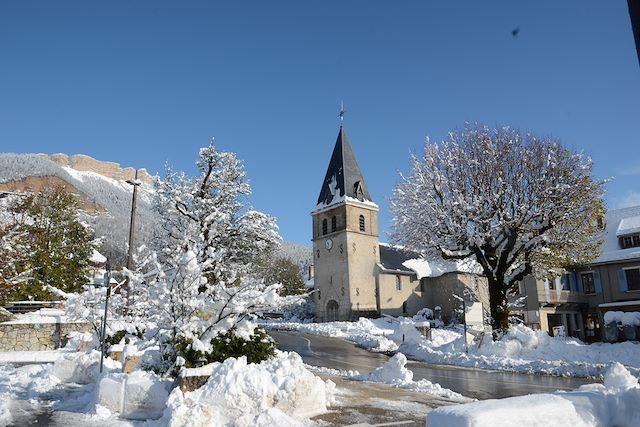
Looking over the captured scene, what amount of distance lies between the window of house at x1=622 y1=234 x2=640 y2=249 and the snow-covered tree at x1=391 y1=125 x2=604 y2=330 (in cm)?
1450

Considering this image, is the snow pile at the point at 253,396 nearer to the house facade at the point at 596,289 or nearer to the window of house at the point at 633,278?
the house facade at the point at 596,289

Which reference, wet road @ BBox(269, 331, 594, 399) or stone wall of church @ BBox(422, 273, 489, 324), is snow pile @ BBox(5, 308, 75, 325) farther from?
stone wall of church @ BBox(422, 273, 489, 324)

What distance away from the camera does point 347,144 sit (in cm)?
5803

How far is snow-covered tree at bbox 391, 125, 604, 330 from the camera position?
21.2m

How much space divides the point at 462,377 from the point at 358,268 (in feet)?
Result: 119

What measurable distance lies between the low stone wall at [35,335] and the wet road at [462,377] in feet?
35.1

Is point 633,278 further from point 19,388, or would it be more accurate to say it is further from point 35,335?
point 35,335

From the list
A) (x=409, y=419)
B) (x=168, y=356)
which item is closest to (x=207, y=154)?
(x=168, y=356)

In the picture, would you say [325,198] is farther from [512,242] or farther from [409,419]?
[409,419]

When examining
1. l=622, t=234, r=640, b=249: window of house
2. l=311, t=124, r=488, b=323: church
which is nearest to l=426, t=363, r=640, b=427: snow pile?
l=622, t=234, r=640, b=249: window of house

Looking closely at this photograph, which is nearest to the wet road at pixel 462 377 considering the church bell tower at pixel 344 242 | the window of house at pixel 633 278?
the window of house at pixel 633 278

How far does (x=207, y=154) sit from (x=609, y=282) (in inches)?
1126

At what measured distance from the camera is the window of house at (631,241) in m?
34.7

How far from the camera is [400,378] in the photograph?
1352 cm
